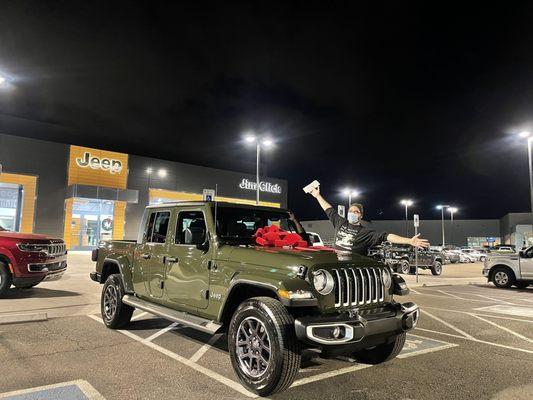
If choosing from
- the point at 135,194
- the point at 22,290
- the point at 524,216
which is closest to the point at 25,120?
the point at 135,194

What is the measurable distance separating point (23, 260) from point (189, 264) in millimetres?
6145

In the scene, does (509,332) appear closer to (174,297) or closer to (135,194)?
(174,297)

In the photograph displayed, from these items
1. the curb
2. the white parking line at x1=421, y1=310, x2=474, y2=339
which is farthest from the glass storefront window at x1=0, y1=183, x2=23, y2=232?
the white parking line at x1=421, y1=310, x2=474, y2=339

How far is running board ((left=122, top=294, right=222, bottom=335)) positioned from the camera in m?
4.42

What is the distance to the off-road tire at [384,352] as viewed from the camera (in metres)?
4.68

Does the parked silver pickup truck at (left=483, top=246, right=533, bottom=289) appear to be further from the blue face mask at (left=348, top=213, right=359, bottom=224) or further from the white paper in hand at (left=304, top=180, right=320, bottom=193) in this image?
the white paper in hand at (left=304, top=180, right=320, bottom=193)

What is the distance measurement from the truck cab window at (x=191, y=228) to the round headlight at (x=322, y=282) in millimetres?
1590

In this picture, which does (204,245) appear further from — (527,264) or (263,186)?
(263,186)

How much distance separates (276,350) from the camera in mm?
3686

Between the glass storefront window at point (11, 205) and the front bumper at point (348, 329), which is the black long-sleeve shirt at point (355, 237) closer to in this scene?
the front bumper at point (348, 329)

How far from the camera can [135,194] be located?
1111 inches

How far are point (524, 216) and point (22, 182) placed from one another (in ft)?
A: 235

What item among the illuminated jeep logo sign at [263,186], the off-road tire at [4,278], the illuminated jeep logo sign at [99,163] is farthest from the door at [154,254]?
the illuminated jeep logo sign at [263,186]

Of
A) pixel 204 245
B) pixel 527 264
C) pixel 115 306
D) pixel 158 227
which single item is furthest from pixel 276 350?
pixel 527 264
